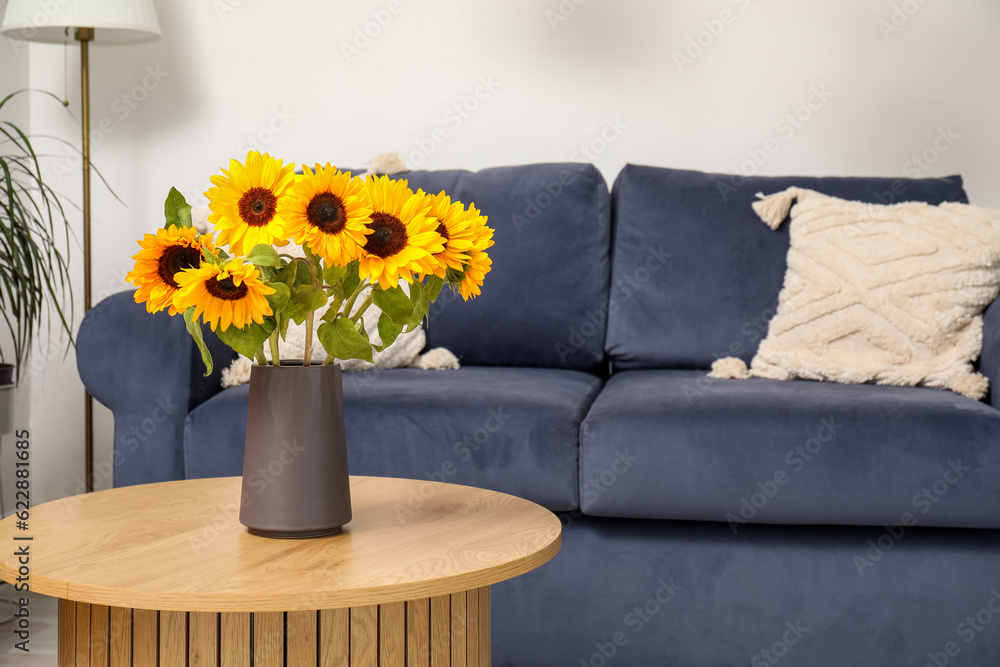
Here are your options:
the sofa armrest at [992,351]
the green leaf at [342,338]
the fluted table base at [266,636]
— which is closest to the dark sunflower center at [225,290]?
the green leaf at [342,338]

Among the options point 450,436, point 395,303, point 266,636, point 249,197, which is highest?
point 249,197

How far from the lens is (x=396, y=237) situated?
87 cm

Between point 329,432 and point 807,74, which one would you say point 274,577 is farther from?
point 807,74

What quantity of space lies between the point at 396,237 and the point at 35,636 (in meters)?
1.45

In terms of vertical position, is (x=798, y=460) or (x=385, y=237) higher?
(x=385, y=237)

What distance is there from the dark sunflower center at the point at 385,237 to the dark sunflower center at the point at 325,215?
34 millimetres

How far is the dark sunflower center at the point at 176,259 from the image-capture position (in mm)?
851

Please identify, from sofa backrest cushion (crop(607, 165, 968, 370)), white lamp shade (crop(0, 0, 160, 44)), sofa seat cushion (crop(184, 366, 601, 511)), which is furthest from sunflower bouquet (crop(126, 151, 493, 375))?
white lamp shade (crop(0, 0, 160, 44))

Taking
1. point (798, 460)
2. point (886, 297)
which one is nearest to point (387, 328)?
point (798, 460)

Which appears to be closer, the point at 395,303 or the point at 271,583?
the point at 271,583

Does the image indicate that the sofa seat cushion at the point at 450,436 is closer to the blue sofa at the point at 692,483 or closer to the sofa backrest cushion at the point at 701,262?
the blue sofa at the point at 692,483

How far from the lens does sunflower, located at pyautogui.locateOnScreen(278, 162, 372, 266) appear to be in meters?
0.84

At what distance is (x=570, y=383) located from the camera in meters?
1.89

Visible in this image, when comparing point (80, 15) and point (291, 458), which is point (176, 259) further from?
point (80, 15)
